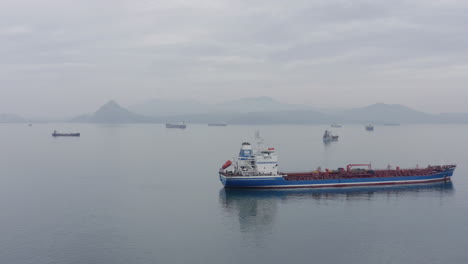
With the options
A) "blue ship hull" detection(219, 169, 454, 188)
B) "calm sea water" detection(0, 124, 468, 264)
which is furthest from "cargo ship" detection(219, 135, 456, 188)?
"calm sea water" detection(0, 124, 468, 264)

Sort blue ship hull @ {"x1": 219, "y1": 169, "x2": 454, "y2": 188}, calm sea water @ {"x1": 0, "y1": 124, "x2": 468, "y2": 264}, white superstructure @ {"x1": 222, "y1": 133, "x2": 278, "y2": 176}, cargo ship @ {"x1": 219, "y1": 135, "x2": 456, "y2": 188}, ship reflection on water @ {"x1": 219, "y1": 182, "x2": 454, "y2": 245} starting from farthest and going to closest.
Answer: white superstructure @ {"x1": 222, "y1": 133, "x2": 278, "y2": 176} → cargo ship @ {"x1": 219, "y1": 135, "x2": 456, "y2": 188} → blue ship hull @ {"x1": 219, "y1": 169, "x2": 454, "y2": 188} → ship reflection on water @ {"x1": 219, "y1": 182, "x2": 454, "y2": 245} → calm sea water @ {"x1": 0, "y1": 124, "x2": 468, "y2": 264}

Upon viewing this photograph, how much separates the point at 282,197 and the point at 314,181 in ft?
26.1

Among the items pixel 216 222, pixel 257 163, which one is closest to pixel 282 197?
pixel 257 163

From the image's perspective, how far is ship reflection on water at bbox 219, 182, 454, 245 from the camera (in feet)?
143

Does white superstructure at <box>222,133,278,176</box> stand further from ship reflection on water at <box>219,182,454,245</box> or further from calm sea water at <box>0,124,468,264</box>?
calm sea water at <box>0,124,468,264</box>

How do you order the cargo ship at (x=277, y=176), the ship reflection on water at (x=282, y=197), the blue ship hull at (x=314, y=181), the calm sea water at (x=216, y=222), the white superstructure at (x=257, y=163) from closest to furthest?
the calm sea water at (x=216, y=222) → the ship reflection on water at (x=282, y=197) → the blue ship hull at (x=314, y=181) → the cargo ship at (x=277, y=176) → the white superstructure at (x=257, y=163)

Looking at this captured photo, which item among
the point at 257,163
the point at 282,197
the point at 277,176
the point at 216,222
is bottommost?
the point at 216,222

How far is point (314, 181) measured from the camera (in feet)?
195

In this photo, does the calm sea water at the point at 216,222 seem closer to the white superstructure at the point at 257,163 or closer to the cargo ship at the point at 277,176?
the cargo ship at the point at 277,176

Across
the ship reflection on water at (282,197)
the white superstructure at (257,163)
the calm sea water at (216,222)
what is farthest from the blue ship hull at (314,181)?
the calm sea water at (216,222)

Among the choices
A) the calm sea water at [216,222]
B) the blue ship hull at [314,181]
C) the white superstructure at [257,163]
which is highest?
the white superstructure at [257,163]

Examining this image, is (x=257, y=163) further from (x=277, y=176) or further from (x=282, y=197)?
(x=282, y=197)

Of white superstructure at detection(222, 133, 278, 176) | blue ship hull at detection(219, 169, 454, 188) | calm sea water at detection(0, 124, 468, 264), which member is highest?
white superstructure at detection(222, 133, 278, 176)

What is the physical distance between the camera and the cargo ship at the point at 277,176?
57.0 metres
